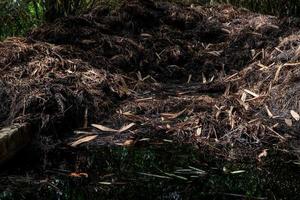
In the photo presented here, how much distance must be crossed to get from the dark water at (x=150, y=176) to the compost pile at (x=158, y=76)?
17 centimetres

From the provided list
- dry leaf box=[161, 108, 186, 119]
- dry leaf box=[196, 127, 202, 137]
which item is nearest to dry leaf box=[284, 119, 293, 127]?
dry leaf box=[196, 127, 202, 137]

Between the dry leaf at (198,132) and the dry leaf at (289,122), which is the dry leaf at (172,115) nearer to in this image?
the dry leaf at (198,132)

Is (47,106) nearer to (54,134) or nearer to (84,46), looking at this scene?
(54,134)

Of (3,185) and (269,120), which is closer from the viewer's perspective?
(3,185)

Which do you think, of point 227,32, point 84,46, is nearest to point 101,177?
point 84,46

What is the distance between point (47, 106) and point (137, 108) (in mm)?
524

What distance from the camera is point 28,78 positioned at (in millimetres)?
2807

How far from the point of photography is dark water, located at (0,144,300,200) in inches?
72.0

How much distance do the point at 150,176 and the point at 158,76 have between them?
5.10 ft

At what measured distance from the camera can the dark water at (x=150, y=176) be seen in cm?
183

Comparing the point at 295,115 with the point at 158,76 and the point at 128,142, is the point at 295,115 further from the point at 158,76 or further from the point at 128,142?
the point at 158,76

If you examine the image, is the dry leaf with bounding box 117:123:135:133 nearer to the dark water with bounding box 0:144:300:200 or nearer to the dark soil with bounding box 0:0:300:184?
the dark soil with bounding box 0:0:300:184

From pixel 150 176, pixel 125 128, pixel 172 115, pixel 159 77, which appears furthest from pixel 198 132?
pixel 159 77

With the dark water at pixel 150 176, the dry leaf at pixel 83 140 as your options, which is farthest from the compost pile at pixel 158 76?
the dark water at pixel 150 176
